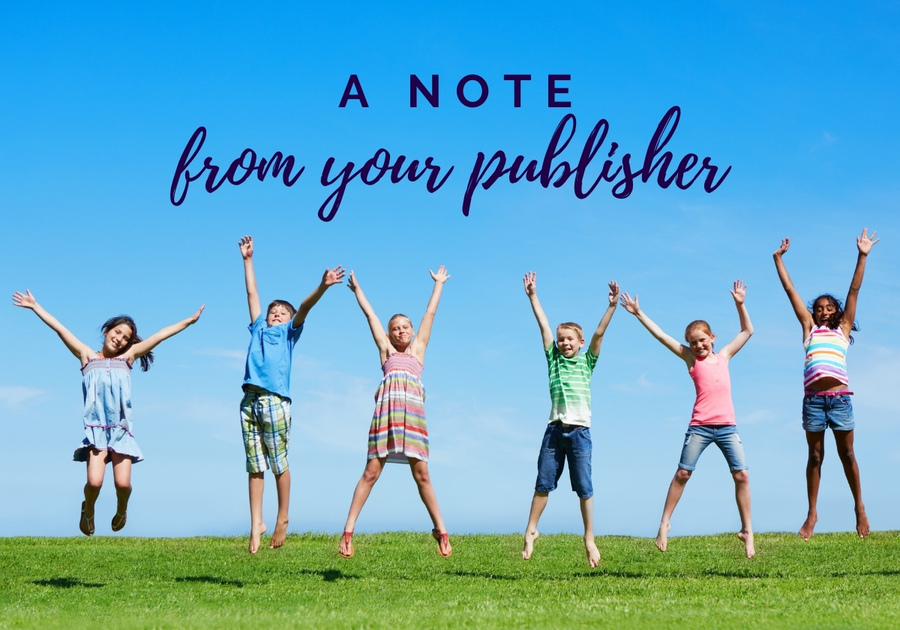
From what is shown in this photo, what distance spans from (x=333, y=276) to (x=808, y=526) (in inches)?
291

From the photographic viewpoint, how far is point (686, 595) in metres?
10.6

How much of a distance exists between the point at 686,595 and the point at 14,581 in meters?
8.34

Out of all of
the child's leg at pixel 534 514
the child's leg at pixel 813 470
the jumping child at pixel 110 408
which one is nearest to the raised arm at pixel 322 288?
the jumping child at pixel 110 408

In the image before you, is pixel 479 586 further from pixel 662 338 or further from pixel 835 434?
pixel 835 434

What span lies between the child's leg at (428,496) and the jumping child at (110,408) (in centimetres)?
340

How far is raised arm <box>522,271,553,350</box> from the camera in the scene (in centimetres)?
1180

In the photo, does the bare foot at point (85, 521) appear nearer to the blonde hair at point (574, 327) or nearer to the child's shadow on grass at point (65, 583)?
the child's shadow on grass at point (65, 583)

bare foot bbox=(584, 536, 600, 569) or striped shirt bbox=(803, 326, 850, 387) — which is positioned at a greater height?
striped shirt bbox=(803, 326, 850, 387)

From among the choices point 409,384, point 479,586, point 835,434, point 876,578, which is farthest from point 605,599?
point 835,434

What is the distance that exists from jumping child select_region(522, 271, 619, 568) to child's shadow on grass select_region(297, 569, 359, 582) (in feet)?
7.34

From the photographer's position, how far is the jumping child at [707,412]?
12070 mm

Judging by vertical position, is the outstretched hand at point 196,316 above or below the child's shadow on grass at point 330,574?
Answer: above

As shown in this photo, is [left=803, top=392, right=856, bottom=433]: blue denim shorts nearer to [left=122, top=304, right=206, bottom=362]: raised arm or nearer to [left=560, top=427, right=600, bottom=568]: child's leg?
[left=560, top=427, right=600, bottom=568]: child's leg

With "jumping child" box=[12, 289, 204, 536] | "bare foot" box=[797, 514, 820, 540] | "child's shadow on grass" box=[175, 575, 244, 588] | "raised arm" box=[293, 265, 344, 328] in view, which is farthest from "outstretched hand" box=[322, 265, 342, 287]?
"bare foot" box=[797, 514, 820, 540]
